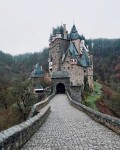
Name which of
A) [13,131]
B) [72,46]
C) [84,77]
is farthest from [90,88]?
[13,131]

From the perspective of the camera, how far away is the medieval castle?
192 ft

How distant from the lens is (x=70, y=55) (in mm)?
59438

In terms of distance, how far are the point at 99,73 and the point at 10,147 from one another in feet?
344

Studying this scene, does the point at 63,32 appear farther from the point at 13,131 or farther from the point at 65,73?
the point at 13,131

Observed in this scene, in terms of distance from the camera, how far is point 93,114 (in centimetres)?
1744

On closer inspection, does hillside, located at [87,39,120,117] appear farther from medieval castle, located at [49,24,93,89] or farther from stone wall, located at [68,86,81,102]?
stone wall, located at [68,86,81,102]

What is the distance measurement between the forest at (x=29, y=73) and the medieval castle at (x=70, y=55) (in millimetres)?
6531

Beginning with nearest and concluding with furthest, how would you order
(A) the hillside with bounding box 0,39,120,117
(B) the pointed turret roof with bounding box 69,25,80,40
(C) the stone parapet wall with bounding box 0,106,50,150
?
(C) the stone parapet wall with bounding box 0,106,50,150
(B) the pointed turret roof with bounding box 69,25,80,40
(A) the hillside with bounding box 0,39,120,117

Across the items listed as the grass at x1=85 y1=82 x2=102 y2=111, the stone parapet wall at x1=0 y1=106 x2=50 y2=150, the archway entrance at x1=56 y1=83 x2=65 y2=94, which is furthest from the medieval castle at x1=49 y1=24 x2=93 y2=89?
the stone parapet wall at x1=0 y1=106 x2=50 y2=150

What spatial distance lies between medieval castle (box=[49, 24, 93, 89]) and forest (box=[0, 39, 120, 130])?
6.53m

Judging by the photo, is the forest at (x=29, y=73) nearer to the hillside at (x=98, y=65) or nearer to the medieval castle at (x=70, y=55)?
the hillside at (x=98, y=65)

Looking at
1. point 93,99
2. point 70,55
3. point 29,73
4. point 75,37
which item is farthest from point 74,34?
point 29,73

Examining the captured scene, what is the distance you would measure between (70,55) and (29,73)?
40343 mm

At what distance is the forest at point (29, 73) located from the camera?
4084 cm
